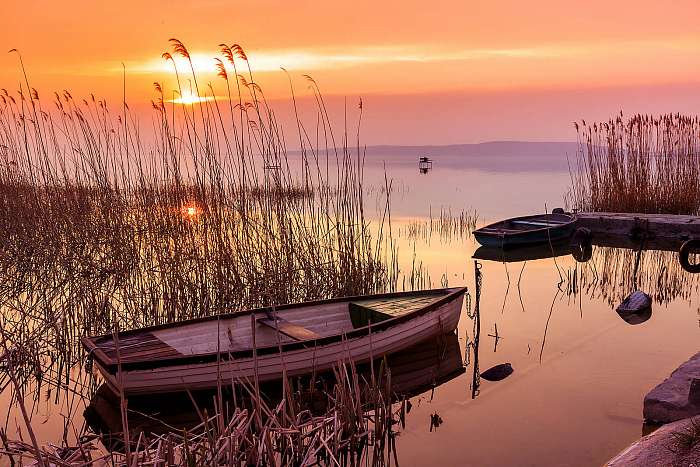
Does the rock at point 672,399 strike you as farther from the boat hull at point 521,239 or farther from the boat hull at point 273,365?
the boat hull at point 521,239

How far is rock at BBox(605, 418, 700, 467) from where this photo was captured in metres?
3.54

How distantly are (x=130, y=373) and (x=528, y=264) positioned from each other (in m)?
8.31

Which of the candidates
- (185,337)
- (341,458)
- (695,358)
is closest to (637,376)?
(695,358)

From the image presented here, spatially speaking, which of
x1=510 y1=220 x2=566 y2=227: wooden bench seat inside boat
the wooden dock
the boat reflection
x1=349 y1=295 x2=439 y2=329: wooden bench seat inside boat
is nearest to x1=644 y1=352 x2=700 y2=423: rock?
the boat reflection

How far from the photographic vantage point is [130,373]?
5.05 meters

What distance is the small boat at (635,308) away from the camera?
328 inches

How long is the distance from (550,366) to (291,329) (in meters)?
2.51

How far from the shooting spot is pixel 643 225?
44.4 ft

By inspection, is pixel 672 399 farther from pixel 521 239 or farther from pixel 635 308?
pixel 521 239

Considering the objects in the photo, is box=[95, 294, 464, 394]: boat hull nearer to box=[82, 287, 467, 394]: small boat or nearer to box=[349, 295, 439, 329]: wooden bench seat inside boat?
box=[82, 287, 467, 394]: small boat

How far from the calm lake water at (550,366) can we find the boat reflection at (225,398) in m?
0.15

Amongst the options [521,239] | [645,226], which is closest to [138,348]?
[521,239]

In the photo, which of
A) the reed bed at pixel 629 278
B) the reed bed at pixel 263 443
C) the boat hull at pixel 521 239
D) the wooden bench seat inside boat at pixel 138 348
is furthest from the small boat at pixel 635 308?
the wooden bench seat inside boat at pixel 138 348

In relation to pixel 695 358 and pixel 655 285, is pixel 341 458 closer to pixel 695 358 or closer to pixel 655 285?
pixel 695 358
